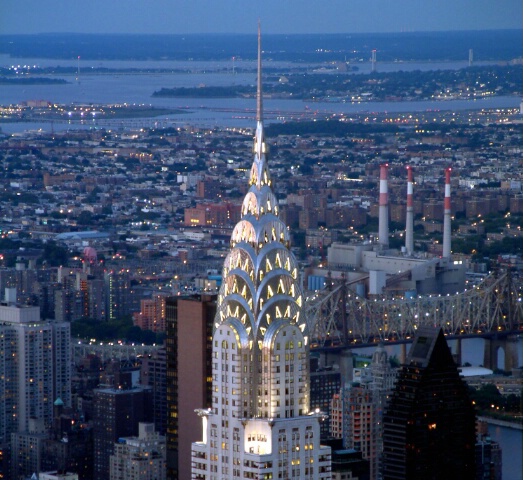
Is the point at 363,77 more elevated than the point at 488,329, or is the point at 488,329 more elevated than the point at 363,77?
the point at 363,77

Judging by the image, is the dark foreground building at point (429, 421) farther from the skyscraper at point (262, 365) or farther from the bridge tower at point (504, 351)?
the bridge tower at point (504, 351)

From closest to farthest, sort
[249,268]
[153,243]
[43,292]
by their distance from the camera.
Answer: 1. [249,268]
2. [43,292]
3. [153,243]

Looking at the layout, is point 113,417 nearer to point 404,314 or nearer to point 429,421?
point 404,314

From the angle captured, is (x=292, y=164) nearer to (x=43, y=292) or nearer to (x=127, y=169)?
(x=127, y=169)

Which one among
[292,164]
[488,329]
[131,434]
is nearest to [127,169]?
[292,164]

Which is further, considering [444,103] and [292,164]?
[444,103]

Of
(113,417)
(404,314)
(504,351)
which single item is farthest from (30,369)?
(504,351)

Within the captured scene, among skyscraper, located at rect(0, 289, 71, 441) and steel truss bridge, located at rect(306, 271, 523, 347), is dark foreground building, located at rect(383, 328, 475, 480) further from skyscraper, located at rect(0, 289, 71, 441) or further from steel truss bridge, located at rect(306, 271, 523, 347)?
steel truss bridge, located at rect(306, 271, 523, 347)
